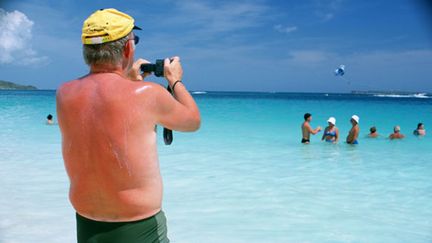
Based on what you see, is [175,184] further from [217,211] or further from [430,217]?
[430,217]

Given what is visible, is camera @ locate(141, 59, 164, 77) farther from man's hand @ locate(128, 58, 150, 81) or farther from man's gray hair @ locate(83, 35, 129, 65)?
man's gray hair @ locate(83, 35, 129, 65)

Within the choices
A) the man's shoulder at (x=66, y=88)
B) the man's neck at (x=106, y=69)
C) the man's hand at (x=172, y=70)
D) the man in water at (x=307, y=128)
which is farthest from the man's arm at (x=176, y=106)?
the man in water at (x=307, y=128)

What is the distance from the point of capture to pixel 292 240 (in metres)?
4.30

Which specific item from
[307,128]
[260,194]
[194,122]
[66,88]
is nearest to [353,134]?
[307,128]

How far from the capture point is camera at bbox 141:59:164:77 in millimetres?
1973

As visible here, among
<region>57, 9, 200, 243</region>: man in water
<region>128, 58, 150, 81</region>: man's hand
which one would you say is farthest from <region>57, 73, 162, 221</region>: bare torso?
<region>128, 58, 150, 81</region>: man's hand

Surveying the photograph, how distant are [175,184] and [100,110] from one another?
5.08m

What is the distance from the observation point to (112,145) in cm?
163

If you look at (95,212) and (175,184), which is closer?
(95,212)

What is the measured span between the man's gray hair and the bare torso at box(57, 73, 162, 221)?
57 mm

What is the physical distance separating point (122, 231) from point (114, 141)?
13.8 inches

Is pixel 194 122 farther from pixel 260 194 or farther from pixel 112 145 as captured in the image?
pixel 260 194

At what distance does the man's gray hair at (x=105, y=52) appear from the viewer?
169 cm

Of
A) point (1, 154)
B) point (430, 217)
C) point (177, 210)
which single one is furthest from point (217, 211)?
point (1, 154)
